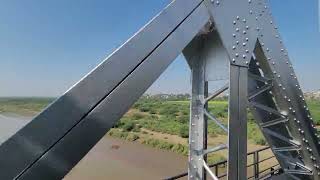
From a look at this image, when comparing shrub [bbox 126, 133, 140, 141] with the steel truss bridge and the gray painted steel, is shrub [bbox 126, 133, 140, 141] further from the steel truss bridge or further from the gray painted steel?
the gray painted steel

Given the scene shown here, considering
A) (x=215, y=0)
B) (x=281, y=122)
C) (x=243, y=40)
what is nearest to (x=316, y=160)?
(x=281, y=122)

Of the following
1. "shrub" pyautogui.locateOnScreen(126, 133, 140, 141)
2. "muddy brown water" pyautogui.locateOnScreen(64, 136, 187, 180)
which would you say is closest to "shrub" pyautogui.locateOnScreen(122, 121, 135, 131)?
"shrub" pyautogui.locateOnScreen(126, 133, 140, 141)

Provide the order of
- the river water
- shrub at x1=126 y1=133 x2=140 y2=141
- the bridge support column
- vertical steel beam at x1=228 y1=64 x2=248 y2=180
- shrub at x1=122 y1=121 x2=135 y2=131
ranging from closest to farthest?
1. vertical steel beam at x1=228 y1=64 x2=248 y2=180
2. the bridge support column
3. the river water
4. shrub at x1=126 y1=133 x2=140 y2=141
5. shrub at x1=122 y1=121 x2=135 y2=131

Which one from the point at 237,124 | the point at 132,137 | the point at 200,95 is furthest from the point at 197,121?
the point at 132,137

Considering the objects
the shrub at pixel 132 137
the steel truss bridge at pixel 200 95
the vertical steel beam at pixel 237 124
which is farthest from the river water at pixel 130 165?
the vertical steel beam at pixel 237 124

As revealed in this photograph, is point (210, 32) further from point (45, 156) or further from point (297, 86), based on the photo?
point (45, 156)

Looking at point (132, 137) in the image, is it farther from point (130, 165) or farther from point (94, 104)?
point (94, 104)
